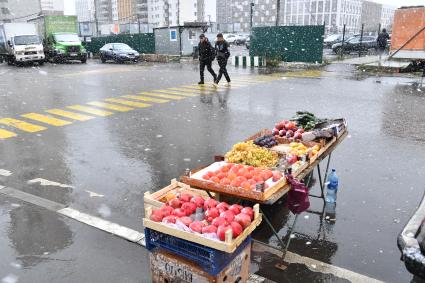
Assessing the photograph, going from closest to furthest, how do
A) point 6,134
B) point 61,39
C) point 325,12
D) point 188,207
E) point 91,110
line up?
point 188,207 < point 6,134 < point 91,110 < point 61,39 < point 325,12

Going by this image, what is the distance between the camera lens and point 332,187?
5602 millimetres

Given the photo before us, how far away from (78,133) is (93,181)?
3427 millimetres

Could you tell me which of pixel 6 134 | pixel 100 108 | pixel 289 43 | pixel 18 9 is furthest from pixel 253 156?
pixel 18 9

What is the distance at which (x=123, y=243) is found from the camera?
4.71 metres

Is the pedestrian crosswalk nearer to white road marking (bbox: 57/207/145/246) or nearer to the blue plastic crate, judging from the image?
white road marking (bbox: 57/207/145/246)

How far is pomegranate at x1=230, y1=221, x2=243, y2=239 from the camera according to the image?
3.43 metres

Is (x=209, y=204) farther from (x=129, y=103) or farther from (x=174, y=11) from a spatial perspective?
(x=174, y=11)

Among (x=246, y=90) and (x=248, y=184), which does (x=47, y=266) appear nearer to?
(x=248, y=184)

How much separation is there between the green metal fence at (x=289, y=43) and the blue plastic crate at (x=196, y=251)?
23156 mm

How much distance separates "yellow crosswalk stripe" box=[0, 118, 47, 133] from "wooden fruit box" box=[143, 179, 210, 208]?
675 cm

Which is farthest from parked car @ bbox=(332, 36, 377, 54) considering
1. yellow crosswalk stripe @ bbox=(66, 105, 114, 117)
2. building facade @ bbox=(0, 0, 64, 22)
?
building facade @ bbox=(0, 0, 64, 22)

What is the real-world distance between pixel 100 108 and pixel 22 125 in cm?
265

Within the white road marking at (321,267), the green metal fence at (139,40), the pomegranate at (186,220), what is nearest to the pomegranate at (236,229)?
the pomegranate at (186,220)

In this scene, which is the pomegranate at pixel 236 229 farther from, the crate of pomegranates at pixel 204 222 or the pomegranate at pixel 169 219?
the pomegranate at pixel 169 219
